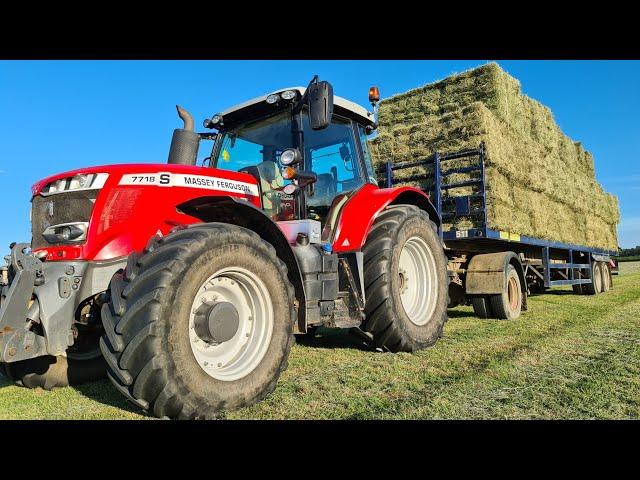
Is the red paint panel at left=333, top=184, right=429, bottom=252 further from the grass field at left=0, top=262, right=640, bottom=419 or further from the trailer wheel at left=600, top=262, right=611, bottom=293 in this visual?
the trailer wheel at left=600, top=262, right=611, bottom=293

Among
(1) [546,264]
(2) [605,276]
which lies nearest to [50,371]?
(1) [546,264]

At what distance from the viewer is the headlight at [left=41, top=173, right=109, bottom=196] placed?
3.23 metres

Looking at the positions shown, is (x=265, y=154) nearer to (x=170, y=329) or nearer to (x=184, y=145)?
(x=184, y=145)

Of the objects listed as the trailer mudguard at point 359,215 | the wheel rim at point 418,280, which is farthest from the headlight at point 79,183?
the wheel rim at point 418,280

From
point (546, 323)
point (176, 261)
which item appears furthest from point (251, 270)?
point (546, 323)

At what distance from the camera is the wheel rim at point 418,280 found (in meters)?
5.21

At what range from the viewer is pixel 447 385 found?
3445 millimetres

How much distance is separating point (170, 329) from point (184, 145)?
6.64ft

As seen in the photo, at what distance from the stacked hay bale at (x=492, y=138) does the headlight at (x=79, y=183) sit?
5.06m

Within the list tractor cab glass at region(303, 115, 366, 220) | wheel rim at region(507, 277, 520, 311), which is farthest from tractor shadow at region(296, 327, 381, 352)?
wheel rim at region(507, 277, 520, 311)

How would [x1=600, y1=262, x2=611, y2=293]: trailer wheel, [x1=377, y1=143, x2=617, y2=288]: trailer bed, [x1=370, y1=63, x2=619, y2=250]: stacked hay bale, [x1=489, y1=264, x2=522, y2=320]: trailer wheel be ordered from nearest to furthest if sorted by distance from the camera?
[x1=377, y1=143, x2=617, y2=288]: trailer bed
[x1=489, y1=264, x2=522, y2=320]: trailer wheel
[x1=370, y1=63, x2=619, y2=250]: stacked hay bale
[x1=600, y1=262, x2=611, y2=293]: trailer wheel

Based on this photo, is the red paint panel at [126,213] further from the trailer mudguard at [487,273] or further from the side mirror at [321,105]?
the trailer mudguard at [487,273]

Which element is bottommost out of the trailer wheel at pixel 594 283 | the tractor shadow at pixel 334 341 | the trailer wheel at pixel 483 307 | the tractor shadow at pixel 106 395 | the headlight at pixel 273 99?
the tractor shadow at pixel 106 395

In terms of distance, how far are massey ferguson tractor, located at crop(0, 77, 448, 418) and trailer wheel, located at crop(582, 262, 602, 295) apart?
26.6 feet
